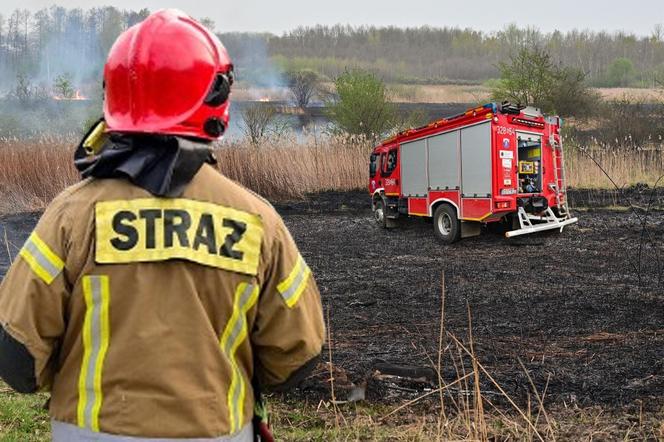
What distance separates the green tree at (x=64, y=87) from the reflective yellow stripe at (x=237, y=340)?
115ft

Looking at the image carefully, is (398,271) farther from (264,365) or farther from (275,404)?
(264,365)

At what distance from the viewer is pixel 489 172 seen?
1027cm

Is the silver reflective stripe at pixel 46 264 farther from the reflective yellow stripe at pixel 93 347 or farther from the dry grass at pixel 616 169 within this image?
the dry grass at pixel 616 169

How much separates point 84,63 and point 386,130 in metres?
27.5

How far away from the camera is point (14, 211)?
15961 millimetres

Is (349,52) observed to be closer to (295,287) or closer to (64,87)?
(64,87)

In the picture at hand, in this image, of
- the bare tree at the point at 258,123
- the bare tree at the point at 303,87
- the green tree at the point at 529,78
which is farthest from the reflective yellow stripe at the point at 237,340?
the bare tree at the point at 303,87

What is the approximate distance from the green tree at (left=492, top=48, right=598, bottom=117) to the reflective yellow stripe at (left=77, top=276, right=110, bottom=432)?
2128 centimetres

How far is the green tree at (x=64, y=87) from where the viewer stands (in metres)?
33.6

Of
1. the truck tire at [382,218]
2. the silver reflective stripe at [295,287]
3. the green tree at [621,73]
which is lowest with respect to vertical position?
the truck tire at [382,218]

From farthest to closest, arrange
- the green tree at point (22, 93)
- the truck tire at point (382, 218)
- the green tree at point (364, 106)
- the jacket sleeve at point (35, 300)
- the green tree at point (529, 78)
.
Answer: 1. the green tree at point (22, 93)
2. the green tree at point (364, 106)
3. the green tree at point (529, 78)
4. the truck tire at point (382, 218)
5. the jacket sleeve at point (35, 300)

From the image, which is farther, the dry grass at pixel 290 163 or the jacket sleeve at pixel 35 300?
the dry grass at pixel 290 163

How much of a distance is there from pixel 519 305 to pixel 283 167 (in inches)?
496

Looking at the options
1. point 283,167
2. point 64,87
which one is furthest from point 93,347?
point 64,87
